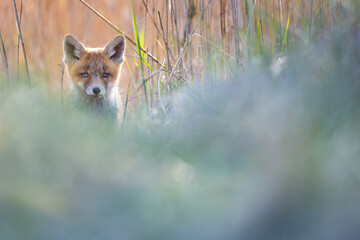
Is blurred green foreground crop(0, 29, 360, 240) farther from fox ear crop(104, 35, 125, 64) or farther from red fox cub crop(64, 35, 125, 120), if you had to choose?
fox ear crop(104, 35, 125, 64)

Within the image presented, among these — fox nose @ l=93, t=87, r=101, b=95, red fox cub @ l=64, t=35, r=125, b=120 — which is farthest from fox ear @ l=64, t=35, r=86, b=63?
fox nose @ l=93, t=87, r=101, b=95

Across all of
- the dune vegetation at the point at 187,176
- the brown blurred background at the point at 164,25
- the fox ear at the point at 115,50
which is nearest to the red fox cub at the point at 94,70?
the fox ear at the point at 115,50

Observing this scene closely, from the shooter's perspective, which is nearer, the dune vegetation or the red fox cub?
the dune vegetation

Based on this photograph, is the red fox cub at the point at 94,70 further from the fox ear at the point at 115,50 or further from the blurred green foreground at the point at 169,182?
the blurred green foreground at the point at 169,182

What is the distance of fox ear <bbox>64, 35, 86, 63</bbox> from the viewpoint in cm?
255

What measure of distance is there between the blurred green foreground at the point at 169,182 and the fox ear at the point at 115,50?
230cm

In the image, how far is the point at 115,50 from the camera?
2.77m

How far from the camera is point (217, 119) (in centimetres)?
51

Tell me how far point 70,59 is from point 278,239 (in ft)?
8.11

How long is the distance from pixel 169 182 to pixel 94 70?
2420 millimetres

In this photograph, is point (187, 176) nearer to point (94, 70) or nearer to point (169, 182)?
point (169, 182)

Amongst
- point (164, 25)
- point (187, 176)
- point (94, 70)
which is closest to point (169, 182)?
point (187, 176)

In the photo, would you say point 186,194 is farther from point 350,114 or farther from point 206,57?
point 206,57

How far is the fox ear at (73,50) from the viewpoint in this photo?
2.55 metres
